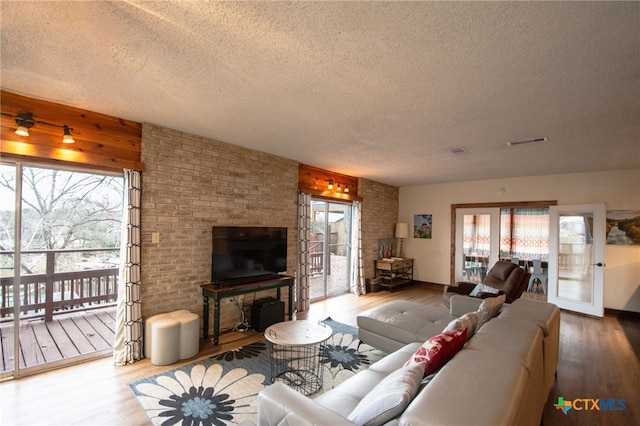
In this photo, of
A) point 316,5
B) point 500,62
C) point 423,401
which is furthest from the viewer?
point 500,62

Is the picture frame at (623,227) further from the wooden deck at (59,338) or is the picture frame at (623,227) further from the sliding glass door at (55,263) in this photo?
the wooden deck at (59,338)

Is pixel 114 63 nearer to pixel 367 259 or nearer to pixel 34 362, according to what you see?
pixel 34 362

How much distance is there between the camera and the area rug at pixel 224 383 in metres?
2.30

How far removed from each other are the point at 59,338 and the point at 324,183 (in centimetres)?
430

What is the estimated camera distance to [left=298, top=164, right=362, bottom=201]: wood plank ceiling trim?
5.26 metres

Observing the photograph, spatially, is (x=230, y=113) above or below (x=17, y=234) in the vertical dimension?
above

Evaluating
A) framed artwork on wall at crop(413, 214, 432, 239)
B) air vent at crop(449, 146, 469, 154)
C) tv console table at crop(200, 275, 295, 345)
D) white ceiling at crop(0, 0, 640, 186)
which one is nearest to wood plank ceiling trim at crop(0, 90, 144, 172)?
→ white ceiling at crop(0, 0, 640, 186)

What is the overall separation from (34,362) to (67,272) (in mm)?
943

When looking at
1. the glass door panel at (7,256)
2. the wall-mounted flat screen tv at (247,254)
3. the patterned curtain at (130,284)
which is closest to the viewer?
the glass door panel at (7,256)

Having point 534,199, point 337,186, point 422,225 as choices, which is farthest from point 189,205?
point 534,199

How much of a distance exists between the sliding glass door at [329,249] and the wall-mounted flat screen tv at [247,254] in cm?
135

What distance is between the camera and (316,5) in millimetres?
1488

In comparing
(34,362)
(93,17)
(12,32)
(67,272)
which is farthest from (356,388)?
(67,272)

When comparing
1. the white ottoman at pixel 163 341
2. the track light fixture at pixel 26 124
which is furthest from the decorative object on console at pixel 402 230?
the track light fixture at pixel 26 124
